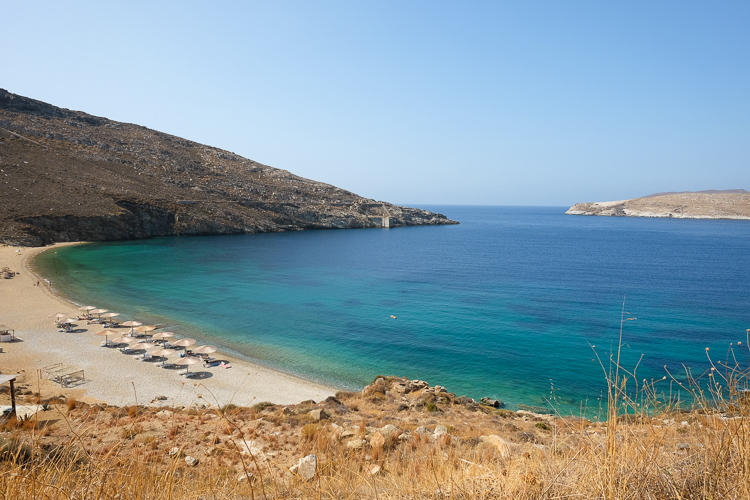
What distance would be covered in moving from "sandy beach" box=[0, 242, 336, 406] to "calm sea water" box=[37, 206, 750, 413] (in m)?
2.29

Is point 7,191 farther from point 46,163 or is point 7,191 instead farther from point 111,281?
point 111,281

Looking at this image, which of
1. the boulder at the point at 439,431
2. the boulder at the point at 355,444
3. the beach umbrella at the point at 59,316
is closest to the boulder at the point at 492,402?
the boulder at the point at 439,431

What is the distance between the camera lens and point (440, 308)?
3284 centimetres

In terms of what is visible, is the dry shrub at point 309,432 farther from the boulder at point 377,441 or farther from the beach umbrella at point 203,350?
the beach umbrella at point 203,350

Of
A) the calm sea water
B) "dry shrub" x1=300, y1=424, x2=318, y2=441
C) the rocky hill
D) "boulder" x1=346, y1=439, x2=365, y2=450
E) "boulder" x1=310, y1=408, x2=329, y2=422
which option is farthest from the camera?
the rocky hill

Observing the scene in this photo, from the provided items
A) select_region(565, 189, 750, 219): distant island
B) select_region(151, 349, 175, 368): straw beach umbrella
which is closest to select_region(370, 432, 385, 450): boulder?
select_region(151, 349, 175, 368): straw beach umbrella

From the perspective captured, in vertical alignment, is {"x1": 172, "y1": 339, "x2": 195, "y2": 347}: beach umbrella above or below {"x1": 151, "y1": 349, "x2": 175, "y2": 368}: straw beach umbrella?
above

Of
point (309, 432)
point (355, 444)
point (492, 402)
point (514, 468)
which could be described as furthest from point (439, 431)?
point (514, 468)

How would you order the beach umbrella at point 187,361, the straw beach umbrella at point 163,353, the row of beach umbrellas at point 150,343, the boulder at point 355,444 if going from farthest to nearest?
the straw beach umbrella at point 163,353, the row of beach umbrellas at point 150,343, the beach umbrella at point 187,361, the boulder at point 355,444

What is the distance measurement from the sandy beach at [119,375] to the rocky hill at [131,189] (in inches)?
1537

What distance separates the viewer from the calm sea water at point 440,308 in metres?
21.5

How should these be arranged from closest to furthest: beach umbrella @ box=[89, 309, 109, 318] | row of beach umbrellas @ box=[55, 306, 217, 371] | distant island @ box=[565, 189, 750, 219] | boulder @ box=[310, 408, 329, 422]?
1. boulder @ box=[310, 408, 329, 422]
2. row of beach umbrellas @ box=[55, 306, 217, 371]
3. beach umbrella @ box=[89, 309, 109, 318]
4. distant island @ box=[565, 189, 750, 219]

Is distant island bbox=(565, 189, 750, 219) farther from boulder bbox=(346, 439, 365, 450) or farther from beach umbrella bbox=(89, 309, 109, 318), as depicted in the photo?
beach umbrella bbox=(89, 309, 109, 318)

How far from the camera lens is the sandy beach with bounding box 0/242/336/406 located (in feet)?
55.8
